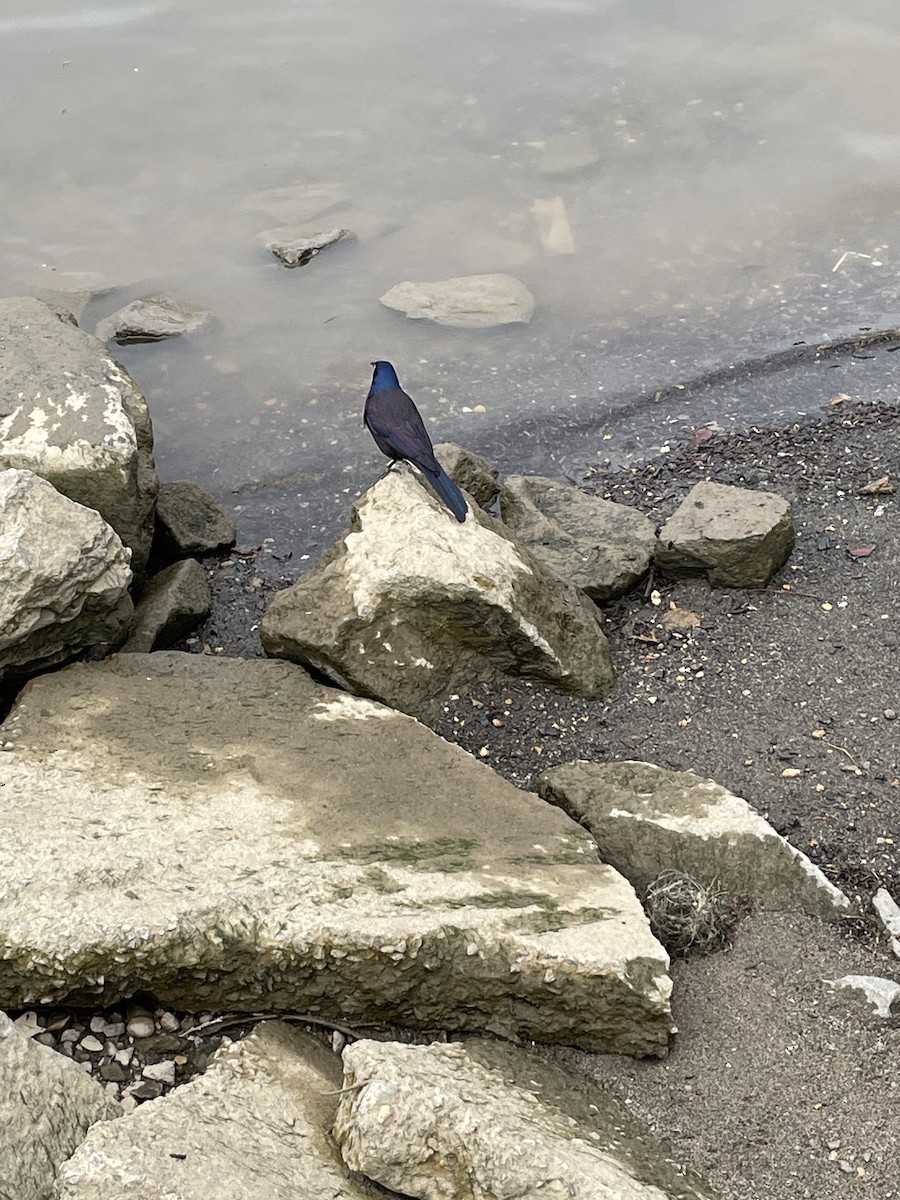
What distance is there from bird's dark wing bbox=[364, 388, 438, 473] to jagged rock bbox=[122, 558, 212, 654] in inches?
40.5

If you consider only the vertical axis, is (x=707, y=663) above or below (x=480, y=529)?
below

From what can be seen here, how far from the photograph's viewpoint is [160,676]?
421 centimetres

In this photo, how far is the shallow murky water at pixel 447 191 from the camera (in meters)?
7.38

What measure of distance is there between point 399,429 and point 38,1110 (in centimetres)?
293

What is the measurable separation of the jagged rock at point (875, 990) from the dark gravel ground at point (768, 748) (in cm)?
3

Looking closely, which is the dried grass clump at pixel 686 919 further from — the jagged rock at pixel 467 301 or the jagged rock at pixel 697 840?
the jagged rock at pixel 467 301

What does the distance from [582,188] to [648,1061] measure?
24.5ft

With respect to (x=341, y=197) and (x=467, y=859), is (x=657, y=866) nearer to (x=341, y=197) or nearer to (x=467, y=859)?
(x=467, y=859)

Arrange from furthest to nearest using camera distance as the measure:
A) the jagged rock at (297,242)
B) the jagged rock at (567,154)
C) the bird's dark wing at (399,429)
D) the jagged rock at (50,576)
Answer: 1. the jagged rock at (567,154)
2. the jagged rock at (297,242)
3. the bird's dark wing at (399,429)
4. the jagged rock at (50,576)

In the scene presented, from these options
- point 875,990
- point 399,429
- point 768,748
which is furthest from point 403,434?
point 875,990

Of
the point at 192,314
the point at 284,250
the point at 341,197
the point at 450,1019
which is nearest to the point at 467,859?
the point at 450,1019

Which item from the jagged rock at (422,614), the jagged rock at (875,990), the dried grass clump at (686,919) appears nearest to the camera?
the jagged rock at (875,990)

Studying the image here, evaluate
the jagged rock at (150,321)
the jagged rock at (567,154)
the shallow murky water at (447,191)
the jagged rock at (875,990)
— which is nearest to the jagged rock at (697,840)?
the jagged rock at (875,990)

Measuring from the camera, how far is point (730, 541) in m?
4.90
